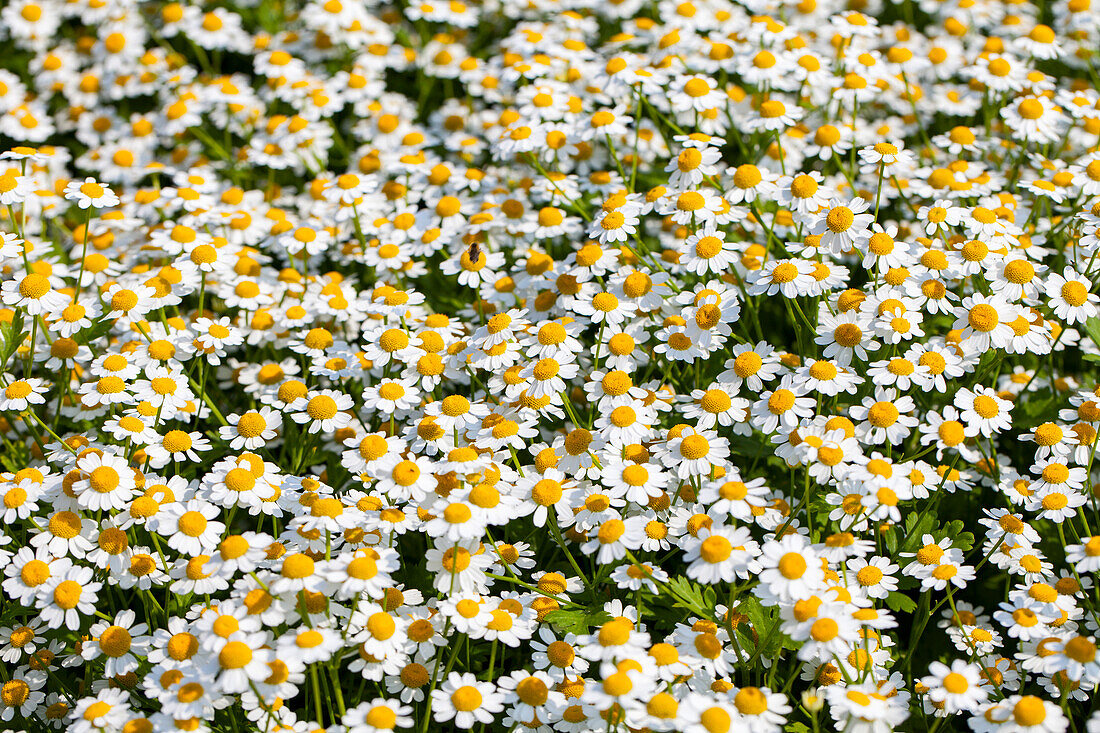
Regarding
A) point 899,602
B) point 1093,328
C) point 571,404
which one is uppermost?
point 1093,328

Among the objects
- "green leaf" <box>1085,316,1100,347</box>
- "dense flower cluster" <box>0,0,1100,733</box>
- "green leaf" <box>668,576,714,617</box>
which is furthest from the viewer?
"green leaf" <box>1085,316,1100,347</box>

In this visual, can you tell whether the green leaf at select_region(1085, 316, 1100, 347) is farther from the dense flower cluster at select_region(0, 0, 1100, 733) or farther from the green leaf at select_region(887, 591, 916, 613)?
the green leaf at select_region(887, 591, 916, 613)

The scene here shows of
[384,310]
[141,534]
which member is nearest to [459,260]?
[384,310]

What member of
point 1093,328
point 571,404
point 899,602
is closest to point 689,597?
point 899,602

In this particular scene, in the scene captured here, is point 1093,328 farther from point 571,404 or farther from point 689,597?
point 571,404

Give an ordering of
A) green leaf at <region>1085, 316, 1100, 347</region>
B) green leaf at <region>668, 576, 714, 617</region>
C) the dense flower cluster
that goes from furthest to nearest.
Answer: green leaf at <region>1085, 316, 1100, 347</region>, green leaf at <region>668, 576, 714, 617</region>, the dense flower cluster

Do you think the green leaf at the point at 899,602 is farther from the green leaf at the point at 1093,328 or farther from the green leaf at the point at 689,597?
the green leaf at the point at 1093,328

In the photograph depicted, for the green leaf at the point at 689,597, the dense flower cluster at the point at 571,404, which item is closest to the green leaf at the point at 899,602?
the dense flower cluster at the point at 571,404

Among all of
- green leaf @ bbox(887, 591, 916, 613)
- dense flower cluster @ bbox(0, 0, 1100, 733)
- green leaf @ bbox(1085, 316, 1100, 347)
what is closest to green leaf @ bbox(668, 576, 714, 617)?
dense flower cluster @ bbox(0, 0, 1100, 733)
